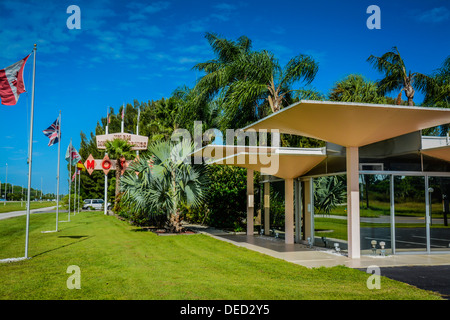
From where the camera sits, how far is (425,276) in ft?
27.5

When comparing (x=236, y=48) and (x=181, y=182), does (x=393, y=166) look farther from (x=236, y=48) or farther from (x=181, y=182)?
(x=236, y=48)

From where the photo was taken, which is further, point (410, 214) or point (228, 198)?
point (228, 198)

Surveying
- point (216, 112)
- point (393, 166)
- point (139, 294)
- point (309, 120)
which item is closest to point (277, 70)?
point (216, 112)

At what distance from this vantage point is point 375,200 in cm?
1179

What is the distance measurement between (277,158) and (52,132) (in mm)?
9902

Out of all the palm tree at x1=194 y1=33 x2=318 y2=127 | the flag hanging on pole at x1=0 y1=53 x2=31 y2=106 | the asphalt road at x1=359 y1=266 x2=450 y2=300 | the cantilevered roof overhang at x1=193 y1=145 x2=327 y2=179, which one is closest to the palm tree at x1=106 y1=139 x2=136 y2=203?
the palm tree at x1=194 y1=33 x2=318 y2=127

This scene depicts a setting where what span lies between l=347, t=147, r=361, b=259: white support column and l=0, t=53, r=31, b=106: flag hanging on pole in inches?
363

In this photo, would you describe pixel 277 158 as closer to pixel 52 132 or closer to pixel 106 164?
pixel 52 132

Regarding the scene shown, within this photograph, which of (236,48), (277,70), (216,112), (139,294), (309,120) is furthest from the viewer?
(216,112)

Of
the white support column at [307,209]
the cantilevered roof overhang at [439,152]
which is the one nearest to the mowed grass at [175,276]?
the white support column at [307,209]

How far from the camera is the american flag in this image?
16641 millimetres

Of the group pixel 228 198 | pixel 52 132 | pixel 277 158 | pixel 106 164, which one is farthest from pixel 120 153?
pixel 277 158

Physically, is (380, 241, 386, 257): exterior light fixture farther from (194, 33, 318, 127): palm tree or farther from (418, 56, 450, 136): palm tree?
(418, 56, 450, 136): palm tree
